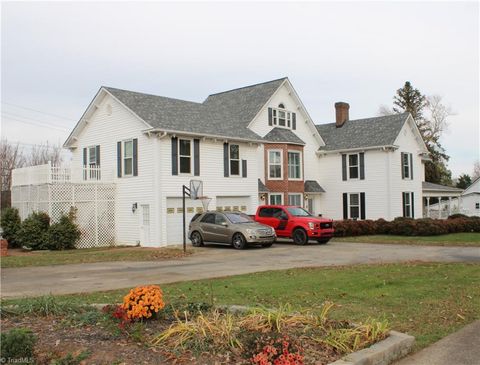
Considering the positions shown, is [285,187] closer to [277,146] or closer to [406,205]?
[277,146]

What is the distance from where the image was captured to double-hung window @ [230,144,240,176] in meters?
28.6

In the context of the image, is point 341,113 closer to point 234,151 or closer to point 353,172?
point 353,172

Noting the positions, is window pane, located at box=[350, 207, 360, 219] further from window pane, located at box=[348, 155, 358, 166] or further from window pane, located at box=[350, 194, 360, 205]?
Answer: window pane, located at box=[348, 155, 358, 166]

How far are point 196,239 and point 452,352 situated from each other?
18684mm

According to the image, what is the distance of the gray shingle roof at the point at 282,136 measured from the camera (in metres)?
32.3

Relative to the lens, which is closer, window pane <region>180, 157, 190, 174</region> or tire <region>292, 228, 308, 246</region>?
tire <region>292, 228, 308, 246</region>

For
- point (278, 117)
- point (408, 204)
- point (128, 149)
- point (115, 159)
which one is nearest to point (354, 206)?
point (408, 204)

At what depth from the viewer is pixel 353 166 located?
35344 mm

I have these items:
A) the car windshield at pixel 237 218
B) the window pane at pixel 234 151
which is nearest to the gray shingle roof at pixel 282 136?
the window pane at pixel 234 151

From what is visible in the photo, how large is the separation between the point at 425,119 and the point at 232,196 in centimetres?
4724

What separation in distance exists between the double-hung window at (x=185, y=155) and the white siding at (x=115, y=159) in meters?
1.65

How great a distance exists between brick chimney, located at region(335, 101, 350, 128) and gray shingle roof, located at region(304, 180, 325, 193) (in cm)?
570

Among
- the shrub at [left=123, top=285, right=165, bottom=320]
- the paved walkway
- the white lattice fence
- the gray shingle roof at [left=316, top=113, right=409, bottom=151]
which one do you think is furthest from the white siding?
the paved walkway

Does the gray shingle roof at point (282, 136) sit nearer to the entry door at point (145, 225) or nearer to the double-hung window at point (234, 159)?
the double-hung window at point (234, 159)
